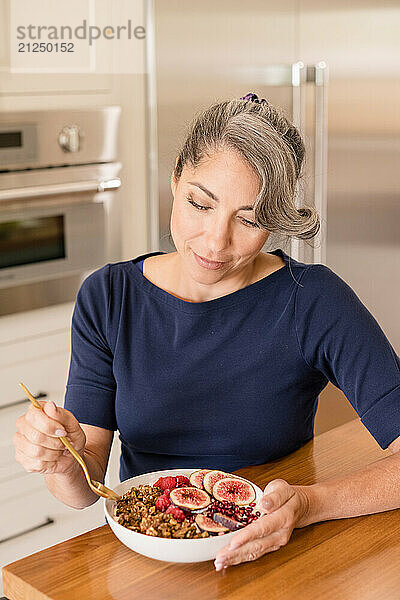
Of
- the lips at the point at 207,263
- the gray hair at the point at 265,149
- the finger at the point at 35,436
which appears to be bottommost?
the finger at the point at 35,436

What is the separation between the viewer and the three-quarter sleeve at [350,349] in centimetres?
142

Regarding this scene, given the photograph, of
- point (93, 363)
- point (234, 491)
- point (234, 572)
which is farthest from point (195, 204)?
point (234, 572)

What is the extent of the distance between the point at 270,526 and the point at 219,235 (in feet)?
1.58

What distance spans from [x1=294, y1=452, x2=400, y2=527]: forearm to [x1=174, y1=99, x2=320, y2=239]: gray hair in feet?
1.38

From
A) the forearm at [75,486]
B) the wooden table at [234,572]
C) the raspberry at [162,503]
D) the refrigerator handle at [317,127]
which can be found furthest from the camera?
the refrigerator handle at [317,127]

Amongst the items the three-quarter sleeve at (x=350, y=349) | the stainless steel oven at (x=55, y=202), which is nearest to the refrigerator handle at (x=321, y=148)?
the stainless steel oven at (x=55, y=202)

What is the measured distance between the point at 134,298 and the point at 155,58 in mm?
1166

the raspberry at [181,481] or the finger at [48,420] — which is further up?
the finger at [48,420]

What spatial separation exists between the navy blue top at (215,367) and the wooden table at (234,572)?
1.07 feet

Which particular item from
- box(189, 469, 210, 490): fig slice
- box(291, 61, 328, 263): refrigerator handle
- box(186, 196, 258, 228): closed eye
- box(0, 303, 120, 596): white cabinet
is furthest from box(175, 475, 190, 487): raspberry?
box(291, 61, 328, 263): refrigerator handle

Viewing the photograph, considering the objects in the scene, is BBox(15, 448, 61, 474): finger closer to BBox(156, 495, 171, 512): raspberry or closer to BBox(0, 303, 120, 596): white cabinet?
BBox(156, 495, 171, 512): raspberry

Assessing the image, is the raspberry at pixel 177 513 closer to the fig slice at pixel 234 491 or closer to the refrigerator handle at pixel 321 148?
the fig slice at pixel 234 491

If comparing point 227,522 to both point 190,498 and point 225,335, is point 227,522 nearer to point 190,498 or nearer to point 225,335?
point 190,498

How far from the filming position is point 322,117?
2885 mm
